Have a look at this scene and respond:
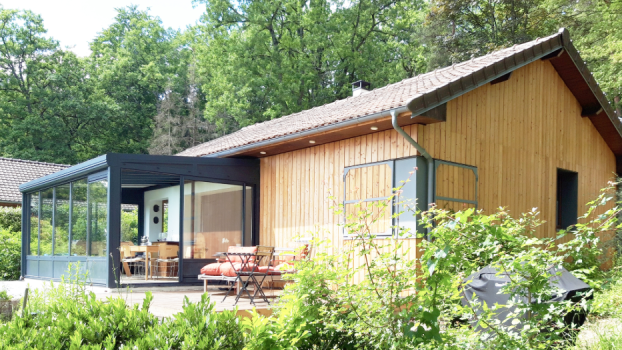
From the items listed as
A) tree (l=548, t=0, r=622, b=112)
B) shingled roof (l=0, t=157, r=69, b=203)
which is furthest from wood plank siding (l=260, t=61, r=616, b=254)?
shingled roof (l=0, t=157, r=69, b=203)

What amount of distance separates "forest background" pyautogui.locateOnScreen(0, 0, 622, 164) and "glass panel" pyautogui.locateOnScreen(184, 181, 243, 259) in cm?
1173

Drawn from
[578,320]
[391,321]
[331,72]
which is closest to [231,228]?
[578,320]

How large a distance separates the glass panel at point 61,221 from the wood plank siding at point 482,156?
161 inches

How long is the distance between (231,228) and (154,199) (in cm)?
493

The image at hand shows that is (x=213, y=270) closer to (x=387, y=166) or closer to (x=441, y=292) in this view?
(x=387, y=166)

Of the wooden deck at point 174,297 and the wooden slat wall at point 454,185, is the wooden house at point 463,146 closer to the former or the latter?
the wooden slat wall at point 454,185

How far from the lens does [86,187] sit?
10.9 metres

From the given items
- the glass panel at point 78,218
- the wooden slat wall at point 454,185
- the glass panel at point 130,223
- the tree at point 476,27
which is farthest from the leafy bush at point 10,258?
the tree at point 476,27

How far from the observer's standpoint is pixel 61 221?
1202cm

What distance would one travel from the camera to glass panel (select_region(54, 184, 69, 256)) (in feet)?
38.5

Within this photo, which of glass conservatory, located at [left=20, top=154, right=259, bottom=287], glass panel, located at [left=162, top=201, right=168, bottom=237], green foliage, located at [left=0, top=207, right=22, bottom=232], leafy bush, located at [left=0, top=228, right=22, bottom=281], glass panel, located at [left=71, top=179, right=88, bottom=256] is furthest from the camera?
green foliage, located at [left=0, top=207, right=22, bottom=232]

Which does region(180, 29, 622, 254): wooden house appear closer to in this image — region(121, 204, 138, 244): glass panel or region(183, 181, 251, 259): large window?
region(183, 181, 251, 259): large window

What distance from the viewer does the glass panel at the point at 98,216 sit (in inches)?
397

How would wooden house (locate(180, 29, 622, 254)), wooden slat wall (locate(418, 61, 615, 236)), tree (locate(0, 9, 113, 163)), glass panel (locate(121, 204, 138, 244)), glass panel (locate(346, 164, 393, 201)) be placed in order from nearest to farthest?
wooden house (locate(180, 29, 622, 254)), glass panel (locate(346, 164, 393, 201)), wooden slat wall (locate(418, 61, 615, 236)), glass panel (locate(121, 204, 138, 244)), tree (locate(0, 9, 113, 163))
